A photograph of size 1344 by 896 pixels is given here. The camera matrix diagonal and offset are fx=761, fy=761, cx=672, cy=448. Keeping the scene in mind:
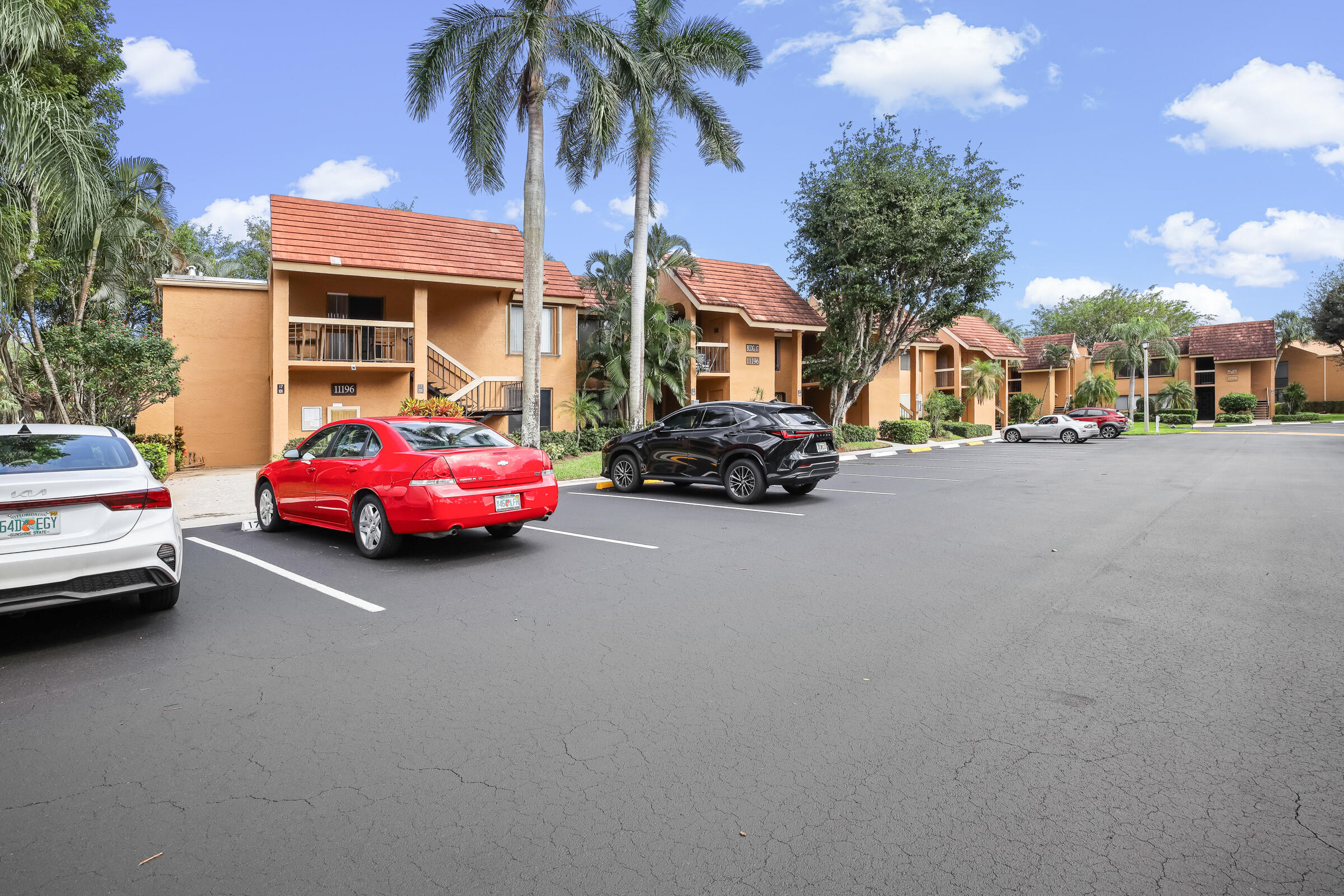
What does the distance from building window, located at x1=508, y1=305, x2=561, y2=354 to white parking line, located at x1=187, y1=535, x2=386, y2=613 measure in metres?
14.7

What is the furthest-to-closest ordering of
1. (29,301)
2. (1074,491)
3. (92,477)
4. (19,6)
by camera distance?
(1074,491) → (29,301) → (19,6) → (92,477)

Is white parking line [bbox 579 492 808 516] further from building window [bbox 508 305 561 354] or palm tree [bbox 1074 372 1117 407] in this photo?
palm tree [bbox 1074 372 1117 407]

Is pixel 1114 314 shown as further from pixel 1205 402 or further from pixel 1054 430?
pixel 1054 430

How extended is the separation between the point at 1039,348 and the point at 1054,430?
25349 millimetres

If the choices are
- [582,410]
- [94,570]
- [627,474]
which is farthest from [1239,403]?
[94,570]

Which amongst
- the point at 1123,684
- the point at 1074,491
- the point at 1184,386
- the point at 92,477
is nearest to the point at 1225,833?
the point at 1123,684

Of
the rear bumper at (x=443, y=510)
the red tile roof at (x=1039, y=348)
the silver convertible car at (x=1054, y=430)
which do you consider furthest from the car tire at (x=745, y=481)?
the red tile roof at (x=1039, y=348)

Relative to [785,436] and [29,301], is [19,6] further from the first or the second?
[785,436]

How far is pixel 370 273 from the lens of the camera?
20.0m

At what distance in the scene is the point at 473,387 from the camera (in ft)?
67.7

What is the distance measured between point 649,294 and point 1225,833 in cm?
2265

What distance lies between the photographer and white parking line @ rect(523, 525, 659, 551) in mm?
8766

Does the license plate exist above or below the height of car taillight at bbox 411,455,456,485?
below

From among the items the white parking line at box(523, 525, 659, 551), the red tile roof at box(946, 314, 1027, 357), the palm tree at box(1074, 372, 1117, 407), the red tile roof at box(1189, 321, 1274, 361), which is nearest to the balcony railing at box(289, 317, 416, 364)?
the white parking line at box(523, 525, 659, 551)
